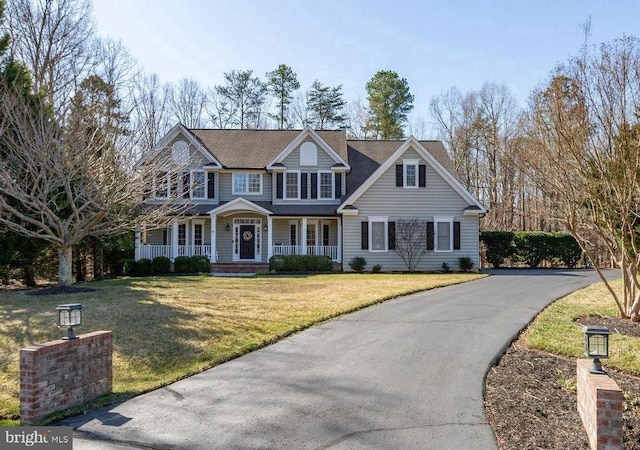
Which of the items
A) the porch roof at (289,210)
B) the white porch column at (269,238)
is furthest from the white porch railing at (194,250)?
the white porch column at (269,238)

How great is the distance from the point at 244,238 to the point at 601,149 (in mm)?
17919

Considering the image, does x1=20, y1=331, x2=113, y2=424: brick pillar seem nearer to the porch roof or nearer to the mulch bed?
the mulch bed

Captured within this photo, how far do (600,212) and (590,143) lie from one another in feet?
5.35

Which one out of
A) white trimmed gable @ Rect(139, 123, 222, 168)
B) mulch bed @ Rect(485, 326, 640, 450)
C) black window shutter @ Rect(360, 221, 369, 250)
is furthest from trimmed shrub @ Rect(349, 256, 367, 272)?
mulch bed @ Rect(485, 326, 640, 450)

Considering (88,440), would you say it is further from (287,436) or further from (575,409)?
(575,409)

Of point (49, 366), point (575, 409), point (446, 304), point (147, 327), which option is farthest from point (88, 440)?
point (446, 304)

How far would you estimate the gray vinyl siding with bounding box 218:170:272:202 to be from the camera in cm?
2462

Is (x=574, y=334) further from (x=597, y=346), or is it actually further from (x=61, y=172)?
(x=61, y=172)

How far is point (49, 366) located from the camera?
16.3ft

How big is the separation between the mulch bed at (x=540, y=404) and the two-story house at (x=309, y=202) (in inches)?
617

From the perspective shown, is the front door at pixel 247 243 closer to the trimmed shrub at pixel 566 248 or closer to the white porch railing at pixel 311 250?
the white porch railing at pixel 311 250

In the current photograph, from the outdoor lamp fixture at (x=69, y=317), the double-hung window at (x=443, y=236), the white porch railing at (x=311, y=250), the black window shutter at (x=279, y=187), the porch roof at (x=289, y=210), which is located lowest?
the outdoor lamp fixture at (x=69, y=317)

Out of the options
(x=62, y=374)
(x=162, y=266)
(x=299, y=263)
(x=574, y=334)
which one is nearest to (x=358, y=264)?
(x=299, y=263)

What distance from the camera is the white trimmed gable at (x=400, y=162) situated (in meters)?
22.5
